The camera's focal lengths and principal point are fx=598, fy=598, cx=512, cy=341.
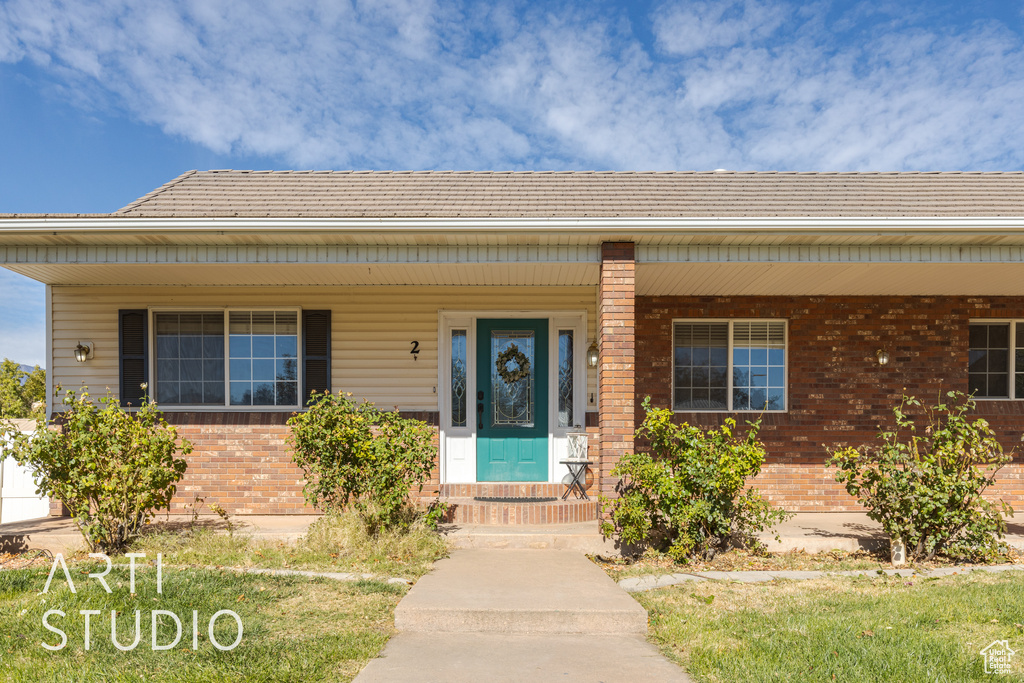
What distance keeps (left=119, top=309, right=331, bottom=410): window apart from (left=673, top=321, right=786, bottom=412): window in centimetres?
448

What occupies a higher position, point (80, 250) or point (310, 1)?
point (310, 1)

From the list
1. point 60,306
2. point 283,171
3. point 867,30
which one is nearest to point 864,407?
point 867,30

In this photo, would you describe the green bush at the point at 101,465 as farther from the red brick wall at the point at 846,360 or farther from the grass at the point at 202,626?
the red brick wall at the point at 846,360

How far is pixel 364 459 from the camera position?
5.55 m

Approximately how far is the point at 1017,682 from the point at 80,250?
7714mm

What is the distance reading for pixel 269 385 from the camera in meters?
7.34

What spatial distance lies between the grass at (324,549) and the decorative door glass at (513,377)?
2.21 metres

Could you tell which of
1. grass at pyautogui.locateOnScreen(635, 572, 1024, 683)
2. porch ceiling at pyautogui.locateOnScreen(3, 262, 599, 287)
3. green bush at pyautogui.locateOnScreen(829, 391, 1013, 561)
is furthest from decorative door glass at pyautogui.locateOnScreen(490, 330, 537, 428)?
green bush at pyautogui.locateOnScreen(829, 391, 1013, 561)

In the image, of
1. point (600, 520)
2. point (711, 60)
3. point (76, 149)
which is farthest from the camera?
point (76, 149)

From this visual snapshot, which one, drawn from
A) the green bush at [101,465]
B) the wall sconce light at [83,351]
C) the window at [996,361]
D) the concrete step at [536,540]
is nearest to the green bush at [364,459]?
the concrete step at [536,540]

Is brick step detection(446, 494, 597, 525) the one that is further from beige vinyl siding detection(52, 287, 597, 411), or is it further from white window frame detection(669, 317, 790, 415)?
white window frame detection(669, 317, 790, 415)

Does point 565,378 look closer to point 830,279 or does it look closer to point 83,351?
point 830,279

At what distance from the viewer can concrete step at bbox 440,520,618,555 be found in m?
5.62

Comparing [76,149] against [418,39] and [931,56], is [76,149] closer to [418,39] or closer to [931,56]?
[418,39]
